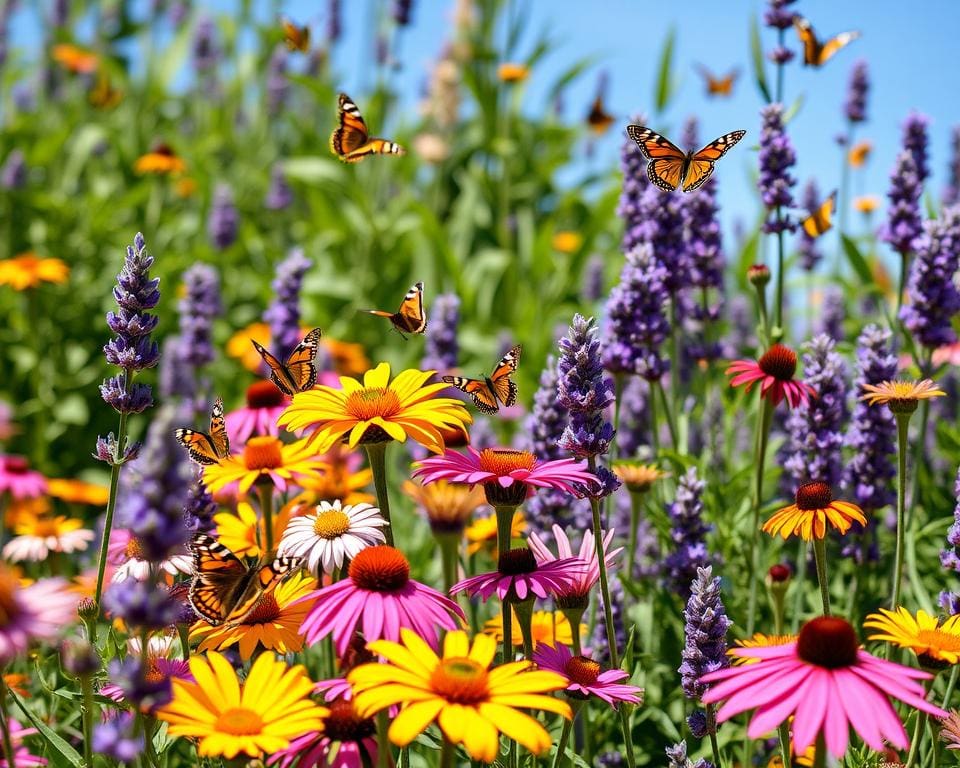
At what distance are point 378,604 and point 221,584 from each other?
1.29 feet

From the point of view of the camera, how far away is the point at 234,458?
278cm

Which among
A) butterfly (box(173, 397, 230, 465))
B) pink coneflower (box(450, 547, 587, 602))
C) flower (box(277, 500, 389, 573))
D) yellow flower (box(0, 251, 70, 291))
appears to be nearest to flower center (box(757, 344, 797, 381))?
pink coneflower (box(450, 547, 587, 602))

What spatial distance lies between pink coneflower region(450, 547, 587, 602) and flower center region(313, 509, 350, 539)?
29cm

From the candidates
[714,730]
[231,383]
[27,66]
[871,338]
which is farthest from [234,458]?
[27,66]

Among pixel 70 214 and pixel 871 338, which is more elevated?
pixel 70 214

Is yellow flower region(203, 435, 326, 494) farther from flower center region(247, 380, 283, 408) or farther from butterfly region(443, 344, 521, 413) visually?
flower center region(247, 380, 283, 408)

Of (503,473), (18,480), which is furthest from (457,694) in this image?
(18,480)

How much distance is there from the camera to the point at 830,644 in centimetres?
161

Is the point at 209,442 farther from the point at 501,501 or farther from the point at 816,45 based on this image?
the point at 816,45

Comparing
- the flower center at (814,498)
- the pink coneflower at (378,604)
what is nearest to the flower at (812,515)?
the flower center at (814,498)

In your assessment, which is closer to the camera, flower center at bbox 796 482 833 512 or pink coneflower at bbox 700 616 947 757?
pink coneflower at bbox 700 616 947 757

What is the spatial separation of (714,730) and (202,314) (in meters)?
3.60

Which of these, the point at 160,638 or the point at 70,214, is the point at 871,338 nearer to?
the point at 160,638

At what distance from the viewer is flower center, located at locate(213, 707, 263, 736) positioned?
5.47 feet
